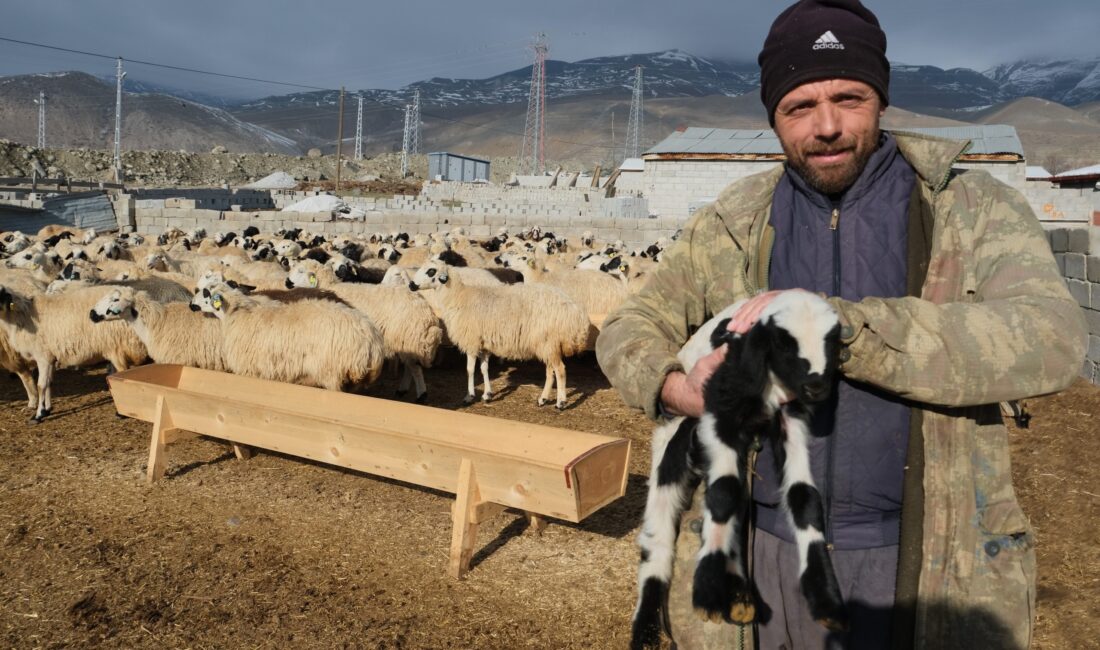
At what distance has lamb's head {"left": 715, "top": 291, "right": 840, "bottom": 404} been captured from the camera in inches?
58.2

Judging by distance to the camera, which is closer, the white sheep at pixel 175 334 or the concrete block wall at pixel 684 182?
the white sheep at pixel 175 334

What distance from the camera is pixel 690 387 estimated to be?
1.72 meters

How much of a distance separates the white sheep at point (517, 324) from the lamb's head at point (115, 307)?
3.51 meters

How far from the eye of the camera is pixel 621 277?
1250 centimetres

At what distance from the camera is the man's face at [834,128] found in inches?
67.8

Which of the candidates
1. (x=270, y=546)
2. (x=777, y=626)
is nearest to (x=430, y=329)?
(x=270, y=546)

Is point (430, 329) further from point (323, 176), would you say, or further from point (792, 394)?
point (323, 176)

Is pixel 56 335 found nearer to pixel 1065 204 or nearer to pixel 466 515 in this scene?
pixel 466 515

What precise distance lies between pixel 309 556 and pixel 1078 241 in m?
8.97

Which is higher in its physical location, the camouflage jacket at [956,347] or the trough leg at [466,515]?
the camouflage jacket at [956,347]

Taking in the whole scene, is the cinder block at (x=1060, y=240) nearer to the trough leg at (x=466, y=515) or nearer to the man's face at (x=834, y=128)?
the trough leg at (x=466, y=515)

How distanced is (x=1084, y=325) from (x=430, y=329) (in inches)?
307

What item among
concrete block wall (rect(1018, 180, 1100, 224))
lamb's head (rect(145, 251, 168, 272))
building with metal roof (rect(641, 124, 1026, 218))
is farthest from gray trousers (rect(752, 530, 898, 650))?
concrete block wall (rect(1018, 180, 1100, 224))

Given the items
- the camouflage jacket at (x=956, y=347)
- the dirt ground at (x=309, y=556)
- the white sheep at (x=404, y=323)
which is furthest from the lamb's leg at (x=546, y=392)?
the camouflage jacket at (x=956, y=347)
